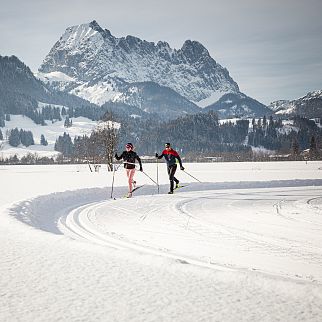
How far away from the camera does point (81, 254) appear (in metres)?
5.74

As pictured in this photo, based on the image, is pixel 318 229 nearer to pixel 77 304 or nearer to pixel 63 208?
pixel 77 304

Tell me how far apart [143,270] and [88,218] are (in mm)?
6565

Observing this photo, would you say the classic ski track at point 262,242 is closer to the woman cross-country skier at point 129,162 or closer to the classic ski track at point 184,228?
the classic ski track at point 184,228

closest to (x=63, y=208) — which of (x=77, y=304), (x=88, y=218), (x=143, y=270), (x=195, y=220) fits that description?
(x=88, y=218)

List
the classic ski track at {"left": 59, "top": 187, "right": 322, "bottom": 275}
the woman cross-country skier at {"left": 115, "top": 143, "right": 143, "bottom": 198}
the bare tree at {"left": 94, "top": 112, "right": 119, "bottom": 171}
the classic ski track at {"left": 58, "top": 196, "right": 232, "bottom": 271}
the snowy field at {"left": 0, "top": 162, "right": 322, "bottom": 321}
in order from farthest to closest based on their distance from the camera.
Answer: the bare tree at {"left": 94, "top": 112, "right": 119, "bottom": 171} → the woman cross-country skier at {"left": 115, "top": 143, "right": 143, "bottom": 198} → the classic ski track at {"left": 59, "top": 187, "right": 322, "bottom": 275} → the classic ski track at {"left": 58, "top": 196, "right": 232, "bottom": 271} → the snowy field at {"left": 0, "top": 162, "right": 322, "bottom": 321}

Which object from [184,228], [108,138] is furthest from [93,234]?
[108,138]

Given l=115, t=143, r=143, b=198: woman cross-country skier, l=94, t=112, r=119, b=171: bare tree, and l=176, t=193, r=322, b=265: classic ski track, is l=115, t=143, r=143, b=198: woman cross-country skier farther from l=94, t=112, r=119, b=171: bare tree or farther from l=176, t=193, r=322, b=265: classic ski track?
l=94, t=112, r=119, b=171: bare tree

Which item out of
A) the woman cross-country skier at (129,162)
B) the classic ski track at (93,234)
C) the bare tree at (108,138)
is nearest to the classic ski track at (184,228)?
the classic ski track at (93,234)

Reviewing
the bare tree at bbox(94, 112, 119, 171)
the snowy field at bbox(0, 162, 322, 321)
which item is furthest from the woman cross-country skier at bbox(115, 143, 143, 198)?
the bare tree at bbox(94, 112, 119, 171)

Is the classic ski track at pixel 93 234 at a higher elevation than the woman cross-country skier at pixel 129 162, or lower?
lower

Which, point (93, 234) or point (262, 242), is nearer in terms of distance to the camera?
point (262, 242)

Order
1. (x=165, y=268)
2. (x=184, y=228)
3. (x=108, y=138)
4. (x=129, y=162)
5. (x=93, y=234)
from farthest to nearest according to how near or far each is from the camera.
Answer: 1. (x=108, y=138)
2. (x=129, y=162)
3. (x=184, y=228)
4. (x=93, y=234)
5. (x=165, y=268)

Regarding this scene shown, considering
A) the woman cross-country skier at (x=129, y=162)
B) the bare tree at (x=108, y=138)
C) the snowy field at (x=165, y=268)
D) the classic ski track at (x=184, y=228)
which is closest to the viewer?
the snowy field at (x=165, y=268)

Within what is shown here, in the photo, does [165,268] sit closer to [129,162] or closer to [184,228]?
[184,228]
